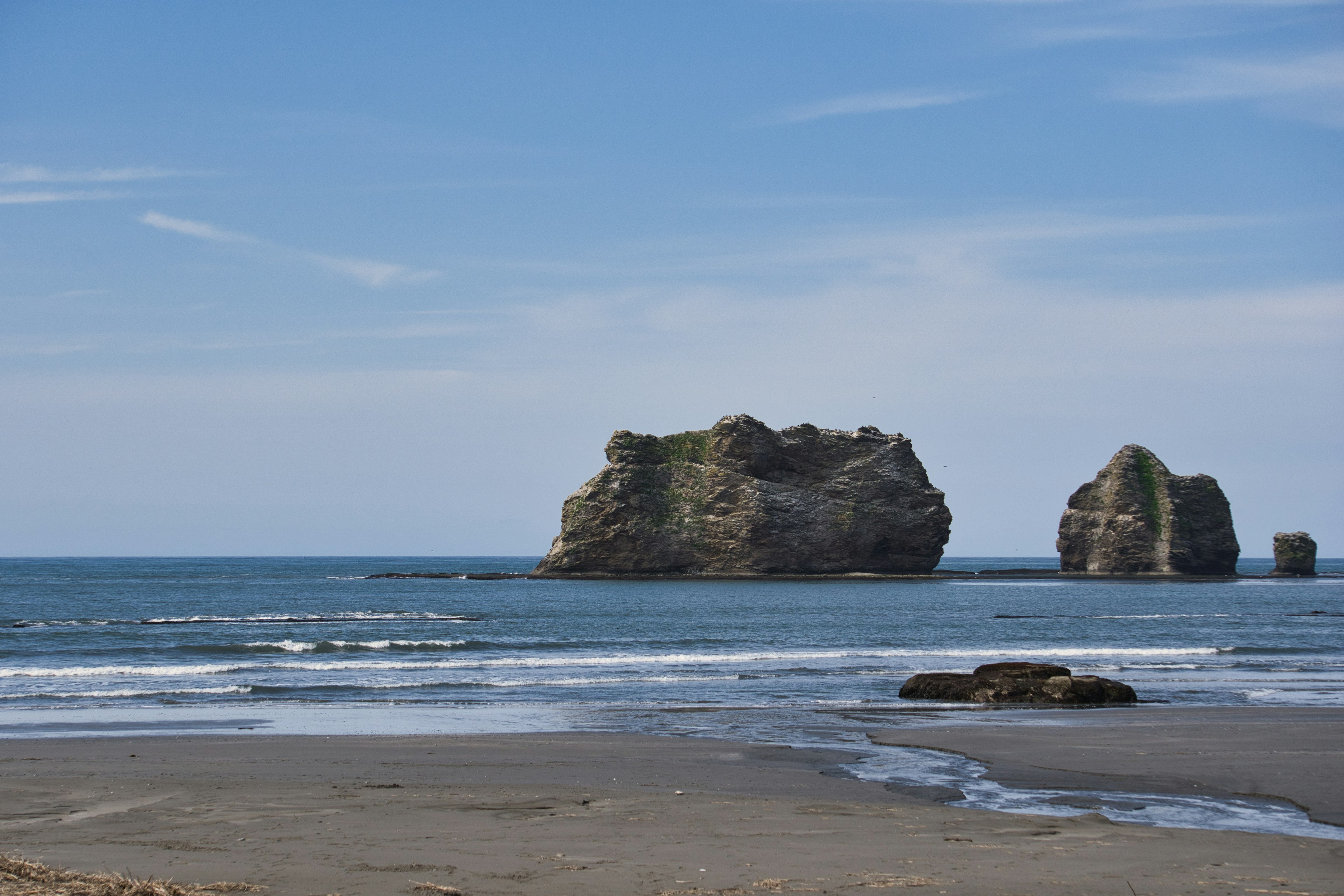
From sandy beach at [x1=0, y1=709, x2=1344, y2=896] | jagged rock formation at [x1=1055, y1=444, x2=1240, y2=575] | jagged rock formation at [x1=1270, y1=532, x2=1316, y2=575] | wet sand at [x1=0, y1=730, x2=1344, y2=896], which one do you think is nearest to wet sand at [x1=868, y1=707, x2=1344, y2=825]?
sandy beach at [x1=0, y1=709, x2=1344, y2=896]

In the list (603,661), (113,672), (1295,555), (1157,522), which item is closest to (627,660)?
(603,661)

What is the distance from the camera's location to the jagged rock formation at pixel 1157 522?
415 feet

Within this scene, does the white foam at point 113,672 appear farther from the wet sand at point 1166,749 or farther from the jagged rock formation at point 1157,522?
the jagged rock formation at point 1157,522

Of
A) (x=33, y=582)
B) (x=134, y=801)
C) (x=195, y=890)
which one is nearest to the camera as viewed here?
(x=195, y=890)

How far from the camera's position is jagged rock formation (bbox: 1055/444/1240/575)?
126438 millimetres

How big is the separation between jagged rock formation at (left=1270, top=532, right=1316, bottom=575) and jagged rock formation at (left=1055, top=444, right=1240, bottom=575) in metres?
17.3

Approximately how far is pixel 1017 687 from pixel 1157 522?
387 ft

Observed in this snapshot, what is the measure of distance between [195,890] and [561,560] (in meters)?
110

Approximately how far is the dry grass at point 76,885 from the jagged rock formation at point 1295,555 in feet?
527

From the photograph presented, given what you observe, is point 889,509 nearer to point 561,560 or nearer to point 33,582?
point 561,560

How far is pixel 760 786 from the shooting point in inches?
496

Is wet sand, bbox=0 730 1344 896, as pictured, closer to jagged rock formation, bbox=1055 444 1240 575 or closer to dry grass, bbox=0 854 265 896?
dry grass, bbox=0 854 265 896

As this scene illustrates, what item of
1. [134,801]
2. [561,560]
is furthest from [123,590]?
[134,801]

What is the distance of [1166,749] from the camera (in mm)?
15719
